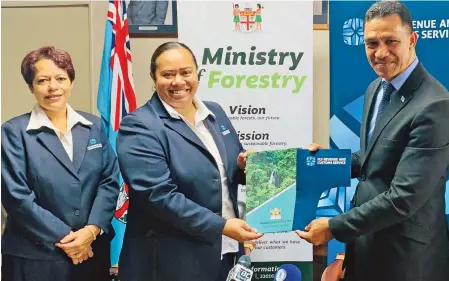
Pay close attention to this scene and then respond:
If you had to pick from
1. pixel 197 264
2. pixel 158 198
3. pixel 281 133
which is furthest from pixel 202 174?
pixel 281 133

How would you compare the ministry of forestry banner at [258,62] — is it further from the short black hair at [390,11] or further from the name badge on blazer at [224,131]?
the short black hair at [390,11]

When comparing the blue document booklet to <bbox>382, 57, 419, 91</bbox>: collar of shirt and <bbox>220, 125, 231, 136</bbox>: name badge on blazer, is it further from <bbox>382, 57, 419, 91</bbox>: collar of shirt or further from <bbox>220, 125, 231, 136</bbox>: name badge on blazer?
<bbox>382, 57, 419, 91</bbox>: collar of shirt

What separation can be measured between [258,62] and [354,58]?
63 centimetres

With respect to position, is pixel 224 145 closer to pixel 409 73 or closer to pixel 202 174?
pixel 202 174

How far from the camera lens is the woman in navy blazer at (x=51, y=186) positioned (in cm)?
267

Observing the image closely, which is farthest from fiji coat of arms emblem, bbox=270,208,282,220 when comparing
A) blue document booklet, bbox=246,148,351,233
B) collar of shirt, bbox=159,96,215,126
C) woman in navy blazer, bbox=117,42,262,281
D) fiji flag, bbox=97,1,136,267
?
fiji flag, bbox=97,1,136,267

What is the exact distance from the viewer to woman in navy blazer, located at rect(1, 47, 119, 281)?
105 inches

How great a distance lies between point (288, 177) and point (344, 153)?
0.29m

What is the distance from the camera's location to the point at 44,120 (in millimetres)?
2740

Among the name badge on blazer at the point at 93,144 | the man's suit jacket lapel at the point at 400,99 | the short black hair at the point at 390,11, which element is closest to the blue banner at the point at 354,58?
the man's suit jacket lapel at the point at 400,99

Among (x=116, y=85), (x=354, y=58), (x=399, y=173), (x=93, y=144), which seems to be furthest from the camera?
(x=354, y=58)

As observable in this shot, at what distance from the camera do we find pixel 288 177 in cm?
265

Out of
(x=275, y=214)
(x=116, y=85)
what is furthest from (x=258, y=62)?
(x=275, y=214)

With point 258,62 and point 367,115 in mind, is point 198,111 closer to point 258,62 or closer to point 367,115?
point 367,115
